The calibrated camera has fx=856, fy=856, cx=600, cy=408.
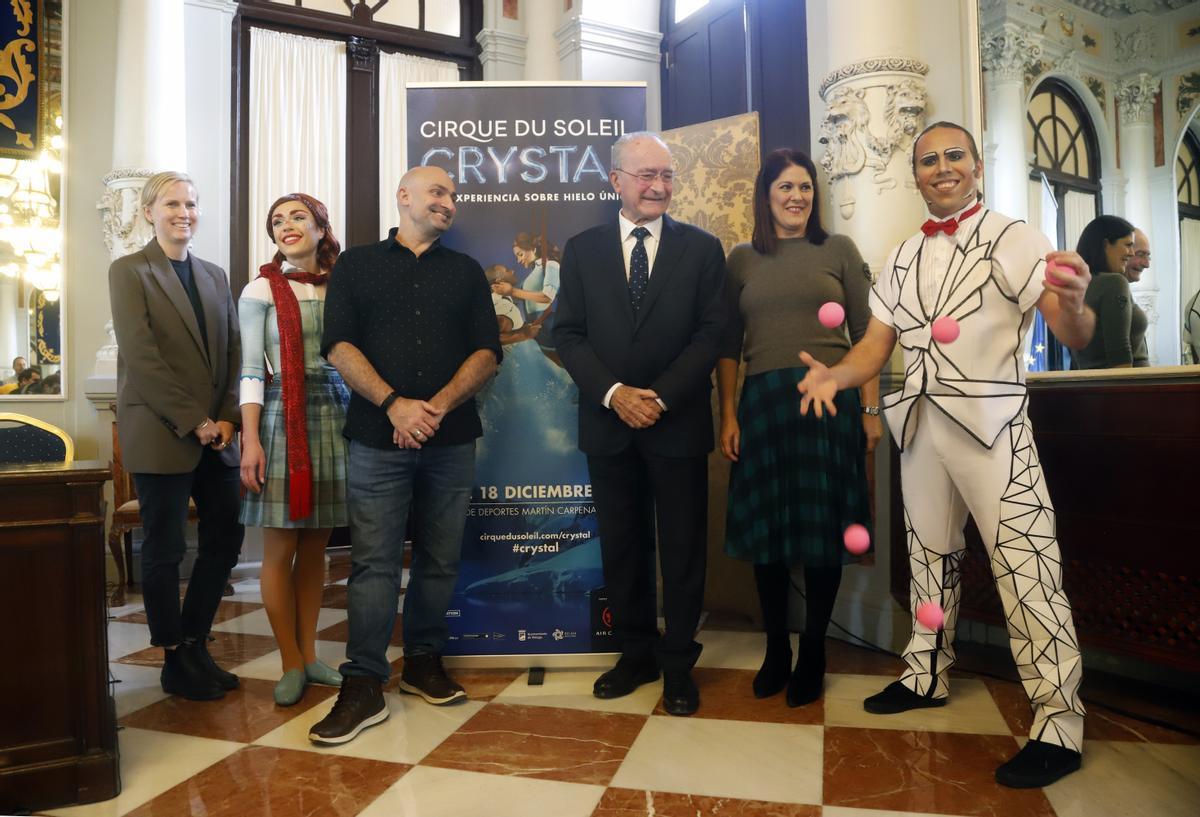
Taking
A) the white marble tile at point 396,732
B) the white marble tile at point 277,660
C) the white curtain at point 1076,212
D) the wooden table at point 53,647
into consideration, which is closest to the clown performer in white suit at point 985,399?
the white curtain at point 1076,212

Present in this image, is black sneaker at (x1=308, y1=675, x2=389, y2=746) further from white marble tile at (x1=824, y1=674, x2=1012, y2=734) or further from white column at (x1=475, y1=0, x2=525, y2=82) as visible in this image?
white column at (x1=475, y1=0, x2=525, y2=82)

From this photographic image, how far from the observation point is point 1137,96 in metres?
2.37

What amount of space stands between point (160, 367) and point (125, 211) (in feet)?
7.75

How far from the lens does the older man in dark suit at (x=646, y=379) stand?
7.64ft

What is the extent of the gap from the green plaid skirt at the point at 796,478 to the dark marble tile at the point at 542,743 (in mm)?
613

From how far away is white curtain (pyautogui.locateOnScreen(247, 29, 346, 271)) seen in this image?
490 centimetres

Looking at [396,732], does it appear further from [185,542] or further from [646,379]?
[646,379]

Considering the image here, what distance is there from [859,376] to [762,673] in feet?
3.08

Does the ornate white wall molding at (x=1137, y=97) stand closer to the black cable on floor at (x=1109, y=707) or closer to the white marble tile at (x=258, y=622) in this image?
the black cable on floor at (x=1109, y=707)

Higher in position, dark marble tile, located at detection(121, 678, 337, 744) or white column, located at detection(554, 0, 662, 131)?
white column, located at detection(554, 0, 662, 131)

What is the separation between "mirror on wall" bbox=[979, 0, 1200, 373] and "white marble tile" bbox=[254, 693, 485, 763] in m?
2.02

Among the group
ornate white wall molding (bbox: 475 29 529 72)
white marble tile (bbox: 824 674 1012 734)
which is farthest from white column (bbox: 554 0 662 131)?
white marble tile (bbox: 824 674 1012 734)

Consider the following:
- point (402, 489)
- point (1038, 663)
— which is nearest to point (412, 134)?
point (402, 489)

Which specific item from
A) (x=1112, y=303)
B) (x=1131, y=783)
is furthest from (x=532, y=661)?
(x=1112, y=303)
